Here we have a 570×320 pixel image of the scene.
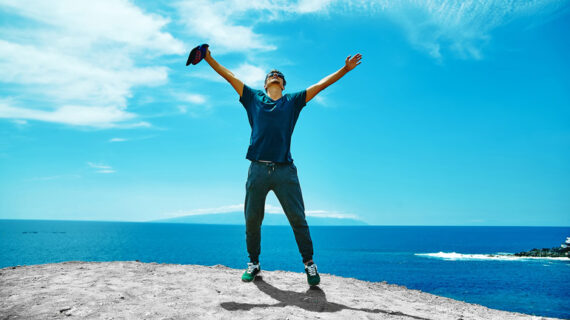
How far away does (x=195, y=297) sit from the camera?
14.7 ft

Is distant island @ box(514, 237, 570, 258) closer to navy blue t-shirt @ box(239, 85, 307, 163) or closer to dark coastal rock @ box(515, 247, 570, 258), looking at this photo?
dark coastal rock @ box(515, 247, 570, 258)

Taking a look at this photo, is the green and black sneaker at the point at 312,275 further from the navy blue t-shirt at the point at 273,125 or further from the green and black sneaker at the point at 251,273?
the navy blue t-shirt at the point at 273,125

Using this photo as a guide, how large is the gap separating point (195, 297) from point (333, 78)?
11.3 feet

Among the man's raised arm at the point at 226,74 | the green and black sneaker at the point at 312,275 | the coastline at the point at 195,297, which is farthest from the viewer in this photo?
the man's raised arm at the point at 226,74

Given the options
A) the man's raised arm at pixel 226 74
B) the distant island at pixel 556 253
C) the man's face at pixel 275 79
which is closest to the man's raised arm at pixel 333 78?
the man's face at pixel 275 79

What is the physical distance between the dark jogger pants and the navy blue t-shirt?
14 cm

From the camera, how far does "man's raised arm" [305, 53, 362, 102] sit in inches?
198

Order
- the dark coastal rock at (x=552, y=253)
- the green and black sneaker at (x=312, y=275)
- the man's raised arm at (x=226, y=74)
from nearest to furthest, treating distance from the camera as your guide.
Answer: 1. the green and black sneaker at (x=312, y=275)
2. the man's raised arm at (x=226, y=74)
3. the dark coastal rock at (x=552, y=253)

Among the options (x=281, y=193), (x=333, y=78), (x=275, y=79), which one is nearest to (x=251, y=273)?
(x=281, y=193)

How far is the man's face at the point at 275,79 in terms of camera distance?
5.35 m

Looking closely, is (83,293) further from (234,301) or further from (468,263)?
(468,263)

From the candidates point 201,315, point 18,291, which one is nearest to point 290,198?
point 201,315

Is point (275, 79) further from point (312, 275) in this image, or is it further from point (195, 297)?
point (195, 297)

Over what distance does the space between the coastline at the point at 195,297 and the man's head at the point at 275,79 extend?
2.96 meters
